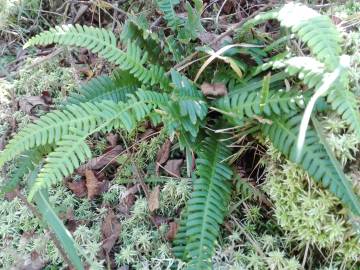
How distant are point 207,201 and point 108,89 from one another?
0.69 metres

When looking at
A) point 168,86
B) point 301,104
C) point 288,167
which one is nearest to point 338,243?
point 288,167

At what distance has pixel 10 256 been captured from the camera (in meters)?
1.92

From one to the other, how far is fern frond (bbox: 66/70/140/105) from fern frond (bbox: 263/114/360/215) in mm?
660

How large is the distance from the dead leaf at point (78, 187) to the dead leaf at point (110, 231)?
0.19m

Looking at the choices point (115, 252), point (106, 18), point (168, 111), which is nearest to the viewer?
point (168, 111)

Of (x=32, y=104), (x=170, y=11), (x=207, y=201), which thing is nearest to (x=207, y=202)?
(x=207, y=201)

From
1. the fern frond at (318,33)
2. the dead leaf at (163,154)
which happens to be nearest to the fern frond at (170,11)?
the dead leaf at (163,154)

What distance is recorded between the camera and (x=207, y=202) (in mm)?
1649

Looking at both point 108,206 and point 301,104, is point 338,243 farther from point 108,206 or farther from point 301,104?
point 108,206

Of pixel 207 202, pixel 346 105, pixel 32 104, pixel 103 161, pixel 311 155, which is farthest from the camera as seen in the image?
pixel 32 104

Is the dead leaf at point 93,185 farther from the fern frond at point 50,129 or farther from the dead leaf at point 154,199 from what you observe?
the fern frond at point 50,129

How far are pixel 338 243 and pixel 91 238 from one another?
0.93 metres

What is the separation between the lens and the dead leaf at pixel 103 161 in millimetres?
2082

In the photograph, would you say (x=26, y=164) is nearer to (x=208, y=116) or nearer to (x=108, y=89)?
(x=108, y=89)
